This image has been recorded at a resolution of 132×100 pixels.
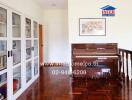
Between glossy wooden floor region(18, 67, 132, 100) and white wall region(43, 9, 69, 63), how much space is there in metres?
2.96

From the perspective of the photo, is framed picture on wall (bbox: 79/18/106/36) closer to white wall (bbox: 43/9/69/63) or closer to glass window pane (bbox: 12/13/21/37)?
glass window pane (bbox: 12/13/21/37)

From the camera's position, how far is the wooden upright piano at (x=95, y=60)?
5371 millimetres

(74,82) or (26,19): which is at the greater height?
(26,19)

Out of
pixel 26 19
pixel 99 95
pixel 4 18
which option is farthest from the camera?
pixel 26 19

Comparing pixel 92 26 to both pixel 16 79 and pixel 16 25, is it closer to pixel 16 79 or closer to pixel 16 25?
pixel 16 25

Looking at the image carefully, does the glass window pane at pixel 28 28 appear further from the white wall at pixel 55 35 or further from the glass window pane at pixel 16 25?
the white wall at pixel 55 35

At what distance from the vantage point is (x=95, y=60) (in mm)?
5328

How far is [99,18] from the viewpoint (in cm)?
584

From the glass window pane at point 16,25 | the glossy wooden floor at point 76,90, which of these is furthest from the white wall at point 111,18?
the glass window pane at point 16,25

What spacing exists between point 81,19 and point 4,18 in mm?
3022

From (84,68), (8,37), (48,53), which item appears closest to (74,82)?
(84,68)

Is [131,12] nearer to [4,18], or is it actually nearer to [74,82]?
[74,82]

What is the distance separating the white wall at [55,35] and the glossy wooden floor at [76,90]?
296 centimetres

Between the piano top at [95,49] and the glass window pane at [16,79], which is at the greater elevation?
the piano top at [95,49]
